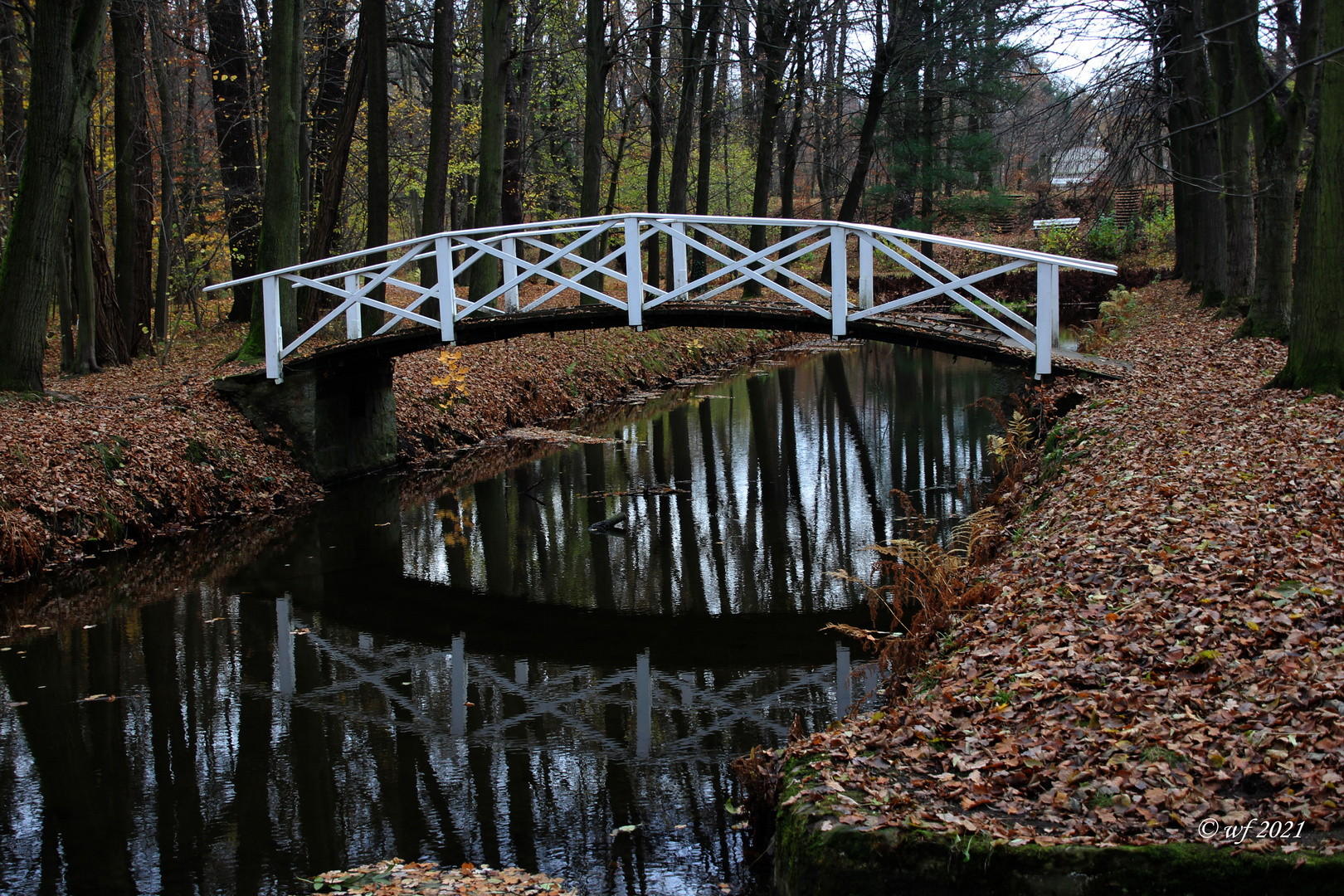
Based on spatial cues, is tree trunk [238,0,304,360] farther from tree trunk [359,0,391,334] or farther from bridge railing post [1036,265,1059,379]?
bridge railing post [1036,265,1059,379]

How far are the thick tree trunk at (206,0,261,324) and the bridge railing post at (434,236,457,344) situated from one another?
28.5 feet

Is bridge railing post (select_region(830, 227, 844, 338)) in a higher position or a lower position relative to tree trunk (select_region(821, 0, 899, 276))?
lower

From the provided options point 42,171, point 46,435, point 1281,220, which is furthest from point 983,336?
point 42,171

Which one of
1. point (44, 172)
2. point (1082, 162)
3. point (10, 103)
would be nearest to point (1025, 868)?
point (44, 172)

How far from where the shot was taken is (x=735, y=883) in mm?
4457

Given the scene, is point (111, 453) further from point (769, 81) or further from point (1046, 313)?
point (769, 81)

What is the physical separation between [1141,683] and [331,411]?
1082cm

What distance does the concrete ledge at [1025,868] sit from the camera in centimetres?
310

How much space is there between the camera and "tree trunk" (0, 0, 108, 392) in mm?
10961

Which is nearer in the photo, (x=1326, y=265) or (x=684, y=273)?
(x=1326, y=265)

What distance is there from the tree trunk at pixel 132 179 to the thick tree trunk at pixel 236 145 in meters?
1.45

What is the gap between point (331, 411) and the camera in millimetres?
13211

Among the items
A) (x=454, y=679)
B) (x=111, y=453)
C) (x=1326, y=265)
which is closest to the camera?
(x=454, y=679)

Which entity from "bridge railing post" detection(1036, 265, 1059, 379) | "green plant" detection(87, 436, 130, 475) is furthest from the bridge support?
"bridge railing post" detection(1036, 265, 1059, 379)
